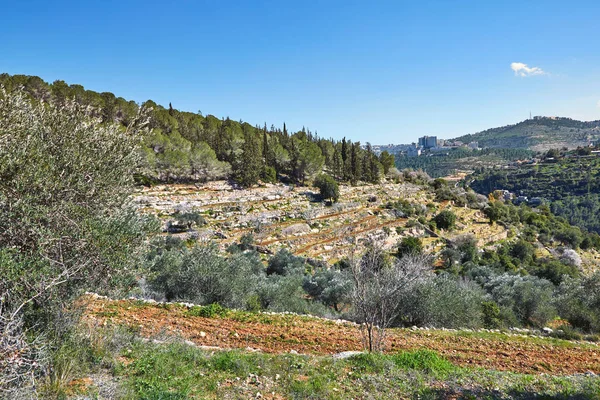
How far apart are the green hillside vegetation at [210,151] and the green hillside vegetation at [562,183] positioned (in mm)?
57080

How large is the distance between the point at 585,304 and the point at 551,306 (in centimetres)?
138

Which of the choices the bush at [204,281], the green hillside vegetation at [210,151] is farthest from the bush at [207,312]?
the green hillside vegetation at [210,151]

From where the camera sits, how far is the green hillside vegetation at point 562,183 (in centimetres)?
8894

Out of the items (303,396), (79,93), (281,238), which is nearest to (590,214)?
(281,238)

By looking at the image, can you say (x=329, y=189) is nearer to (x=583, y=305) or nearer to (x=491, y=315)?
(x=491, y=315)

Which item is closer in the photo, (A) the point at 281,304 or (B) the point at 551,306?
(A) the point at 281,304

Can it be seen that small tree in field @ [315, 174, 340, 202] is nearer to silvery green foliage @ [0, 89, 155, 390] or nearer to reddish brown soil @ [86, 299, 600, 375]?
reddish brown soil @ [86, 299, 600, 375]

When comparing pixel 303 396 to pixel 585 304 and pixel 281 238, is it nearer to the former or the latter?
pixel 585 304

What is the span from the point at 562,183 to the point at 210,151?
386ft

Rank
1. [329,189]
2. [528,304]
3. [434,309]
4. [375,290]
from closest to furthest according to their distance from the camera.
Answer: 1. [375,290]
2. [434,309]
3. [528,304]
4. [329,189]

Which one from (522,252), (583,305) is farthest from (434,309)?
(522,252)

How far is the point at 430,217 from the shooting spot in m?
51.0

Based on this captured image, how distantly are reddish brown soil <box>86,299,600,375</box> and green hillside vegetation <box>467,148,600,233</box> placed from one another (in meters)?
98.3

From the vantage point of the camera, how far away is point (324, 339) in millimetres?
10055
